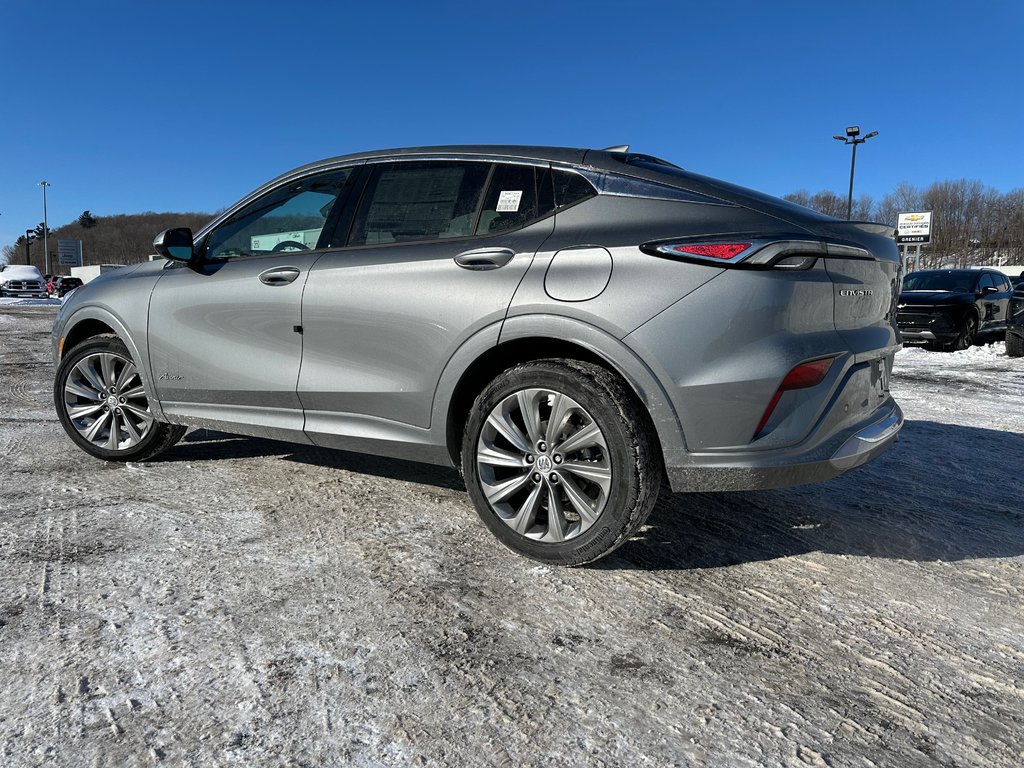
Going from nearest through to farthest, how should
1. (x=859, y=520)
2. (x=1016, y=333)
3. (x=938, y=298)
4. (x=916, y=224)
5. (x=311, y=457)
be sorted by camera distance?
(x=859, y=520)
(x=311, y=457)
(x=1016, y=333)
(x=938, y=298)
(x=916, y=224)

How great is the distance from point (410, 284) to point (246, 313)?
1042 millimetres

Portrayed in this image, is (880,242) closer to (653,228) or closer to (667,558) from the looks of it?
(653,228)

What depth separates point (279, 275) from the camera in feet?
11.7

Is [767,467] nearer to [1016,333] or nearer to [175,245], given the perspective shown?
[175,245]

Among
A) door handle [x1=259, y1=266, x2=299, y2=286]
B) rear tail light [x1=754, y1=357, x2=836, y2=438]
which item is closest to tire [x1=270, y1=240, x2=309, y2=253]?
door handle [x1=259, y1=266, x2=299, y2=286]

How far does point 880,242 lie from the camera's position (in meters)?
3.03

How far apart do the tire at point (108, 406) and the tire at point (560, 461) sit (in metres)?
2.27

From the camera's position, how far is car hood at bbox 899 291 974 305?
13094 mm

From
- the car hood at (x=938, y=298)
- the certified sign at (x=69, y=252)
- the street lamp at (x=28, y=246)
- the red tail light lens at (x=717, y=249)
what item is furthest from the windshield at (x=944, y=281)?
the street lamp at (x=28, y=246)

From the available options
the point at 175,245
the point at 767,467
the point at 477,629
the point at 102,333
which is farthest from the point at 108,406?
the point at 767,467

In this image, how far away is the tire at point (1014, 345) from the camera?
11820mm

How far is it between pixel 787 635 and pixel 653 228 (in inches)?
57.1

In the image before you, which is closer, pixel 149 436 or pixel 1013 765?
pixel 1013 765

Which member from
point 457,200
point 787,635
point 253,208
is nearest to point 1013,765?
point 787,635
